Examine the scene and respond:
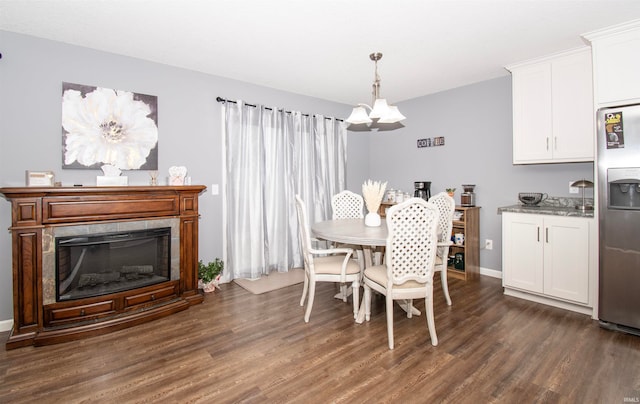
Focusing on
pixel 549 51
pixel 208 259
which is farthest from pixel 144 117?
pixel 549 51

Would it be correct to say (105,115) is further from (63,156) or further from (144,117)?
(63,156)

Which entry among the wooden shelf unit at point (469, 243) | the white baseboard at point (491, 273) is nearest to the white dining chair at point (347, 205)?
the wooden shelf unit at point (469, 243)

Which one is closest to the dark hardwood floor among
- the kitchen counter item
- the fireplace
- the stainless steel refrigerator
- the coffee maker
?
the stainless steel refrigerator

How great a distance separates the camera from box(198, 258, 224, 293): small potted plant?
11.6 feet

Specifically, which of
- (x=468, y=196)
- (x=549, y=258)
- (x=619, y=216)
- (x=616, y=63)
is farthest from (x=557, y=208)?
(x=616, y=63)

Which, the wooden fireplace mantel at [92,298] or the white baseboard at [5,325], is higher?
the wooden fireplace mantel at [92,298]

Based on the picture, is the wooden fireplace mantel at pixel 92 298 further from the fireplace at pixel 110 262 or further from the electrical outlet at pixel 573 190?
the electrical outlet at pixel 573 190

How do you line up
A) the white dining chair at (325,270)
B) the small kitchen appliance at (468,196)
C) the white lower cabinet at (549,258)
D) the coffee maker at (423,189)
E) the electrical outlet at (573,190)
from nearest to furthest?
1. the white dining chair at (325,270)
2. the white lower cabinet at (549,258)
3. the electrical outlet at (573,190)
4. the small kitchen appliance at (468,196)
5. the coffee maker at (423,189)

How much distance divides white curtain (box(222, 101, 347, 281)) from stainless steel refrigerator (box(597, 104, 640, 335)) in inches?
129

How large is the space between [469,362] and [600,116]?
240 cm

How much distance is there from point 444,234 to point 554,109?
177cm

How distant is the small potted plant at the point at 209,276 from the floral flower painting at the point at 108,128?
4.17ft

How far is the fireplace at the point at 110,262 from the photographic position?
261cm

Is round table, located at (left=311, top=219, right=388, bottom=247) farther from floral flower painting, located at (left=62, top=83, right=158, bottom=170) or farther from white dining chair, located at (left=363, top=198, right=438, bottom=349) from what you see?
floral flower painting, located at (left=62, top=83, right=158, bottom=170)
